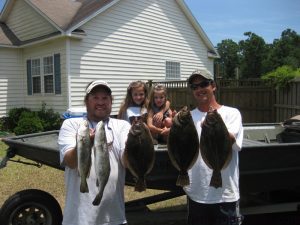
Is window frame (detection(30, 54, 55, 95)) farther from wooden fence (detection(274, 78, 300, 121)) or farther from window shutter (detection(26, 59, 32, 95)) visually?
wooden fence (detection(274, 78, 300, 121))

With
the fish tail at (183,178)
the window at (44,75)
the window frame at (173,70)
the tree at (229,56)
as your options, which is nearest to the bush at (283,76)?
the window frame at (173,70)

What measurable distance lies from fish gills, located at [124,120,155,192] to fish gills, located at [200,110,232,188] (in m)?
0.35

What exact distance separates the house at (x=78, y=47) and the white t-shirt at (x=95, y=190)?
457 inches

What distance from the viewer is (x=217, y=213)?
3.00 meters

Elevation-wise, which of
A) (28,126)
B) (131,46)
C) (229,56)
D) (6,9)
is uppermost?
(229,56)

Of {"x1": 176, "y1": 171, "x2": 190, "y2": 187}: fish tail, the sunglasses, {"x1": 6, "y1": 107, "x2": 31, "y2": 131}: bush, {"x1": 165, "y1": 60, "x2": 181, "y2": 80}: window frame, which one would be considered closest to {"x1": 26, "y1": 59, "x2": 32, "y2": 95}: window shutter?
{"x1": 6, "y1": 107, "x2": 31, "y2": 131}: bush

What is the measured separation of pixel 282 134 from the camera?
6.23 meters

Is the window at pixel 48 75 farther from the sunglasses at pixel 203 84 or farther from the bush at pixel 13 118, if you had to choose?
the sunglasses at pixel 203 84

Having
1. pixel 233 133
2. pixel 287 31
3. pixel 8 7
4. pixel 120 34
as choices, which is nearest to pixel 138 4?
pixel 120 34

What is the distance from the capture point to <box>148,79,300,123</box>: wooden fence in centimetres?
1059

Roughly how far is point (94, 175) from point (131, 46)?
46.6 ft

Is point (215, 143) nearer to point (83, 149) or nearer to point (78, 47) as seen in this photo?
point (83, 149)

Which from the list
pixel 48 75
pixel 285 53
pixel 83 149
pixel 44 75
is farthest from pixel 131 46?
pixel 285 53

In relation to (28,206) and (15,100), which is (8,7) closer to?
(15,100)
